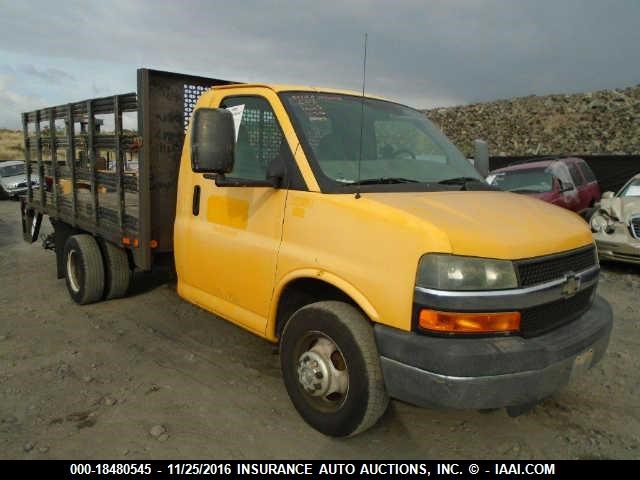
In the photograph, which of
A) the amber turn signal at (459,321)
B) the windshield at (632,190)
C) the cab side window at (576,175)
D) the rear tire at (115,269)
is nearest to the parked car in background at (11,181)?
the rear tire at (115,269)

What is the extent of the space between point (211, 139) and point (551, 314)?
7.36 ft

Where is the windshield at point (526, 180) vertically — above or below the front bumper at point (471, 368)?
above

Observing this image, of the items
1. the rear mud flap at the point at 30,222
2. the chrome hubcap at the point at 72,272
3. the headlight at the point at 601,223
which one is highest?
the headlight at the point at 601,223

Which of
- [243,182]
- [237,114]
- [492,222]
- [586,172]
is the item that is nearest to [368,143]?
[243,182]

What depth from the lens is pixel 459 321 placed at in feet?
8.04

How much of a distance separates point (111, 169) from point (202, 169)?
2.31 m

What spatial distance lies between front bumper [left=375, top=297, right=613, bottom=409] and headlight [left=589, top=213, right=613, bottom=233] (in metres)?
6.05

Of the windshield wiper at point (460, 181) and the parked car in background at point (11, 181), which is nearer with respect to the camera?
the windshield wiper at point (460, 181)

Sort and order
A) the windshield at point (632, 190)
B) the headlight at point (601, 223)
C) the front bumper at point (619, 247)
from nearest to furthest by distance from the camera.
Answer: the front bumper at point (619, 247), the headlight at point (601, 223), the windshield at point (632, 190)

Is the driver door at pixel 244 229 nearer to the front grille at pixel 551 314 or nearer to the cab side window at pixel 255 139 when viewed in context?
the cab side window at pixel 255 139

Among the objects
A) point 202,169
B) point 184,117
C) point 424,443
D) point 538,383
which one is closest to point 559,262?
point 538,383

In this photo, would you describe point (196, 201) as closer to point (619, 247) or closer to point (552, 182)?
point (619, 247)

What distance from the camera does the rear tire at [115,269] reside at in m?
5.43
